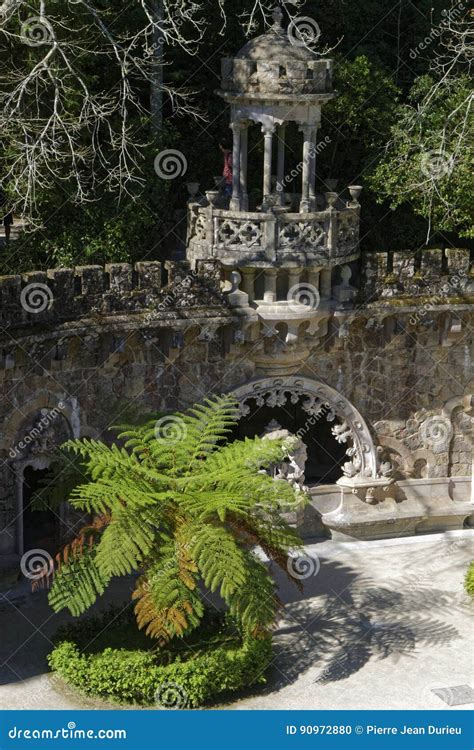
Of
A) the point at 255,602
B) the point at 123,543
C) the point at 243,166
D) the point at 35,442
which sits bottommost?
the point at 255,602

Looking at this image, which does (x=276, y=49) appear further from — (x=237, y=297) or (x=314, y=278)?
(x=237, y=297)

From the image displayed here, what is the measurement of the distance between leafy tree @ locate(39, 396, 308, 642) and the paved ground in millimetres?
1408

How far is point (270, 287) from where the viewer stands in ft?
96.5

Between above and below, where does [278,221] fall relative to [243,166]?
below

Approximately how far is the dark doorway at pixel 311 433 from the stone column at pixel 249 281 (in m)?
4.80

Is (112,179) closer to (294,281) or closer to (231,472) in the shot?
(294,281)

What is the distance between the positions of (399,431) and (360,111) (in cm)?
599

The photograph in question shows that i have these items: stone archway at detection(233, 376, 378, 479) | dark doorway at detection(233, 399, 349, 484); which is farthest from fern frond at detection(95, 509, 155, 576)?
dark doorway at detection(233, 399, 349, 484)

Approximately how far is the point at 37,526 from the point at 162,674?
6818 mm

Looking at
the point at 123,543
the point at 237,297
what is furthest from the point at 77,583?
the point at 237,297

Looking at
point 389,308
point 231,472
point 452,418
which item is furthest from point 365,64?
point 231,472

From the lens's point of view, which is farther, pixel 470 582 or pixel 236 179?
pixel 236 179

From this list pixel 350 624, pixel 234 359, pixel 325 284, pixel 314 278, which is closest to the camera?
pixel 350 624

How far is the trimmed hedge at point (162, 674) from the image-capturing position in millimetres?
25375
